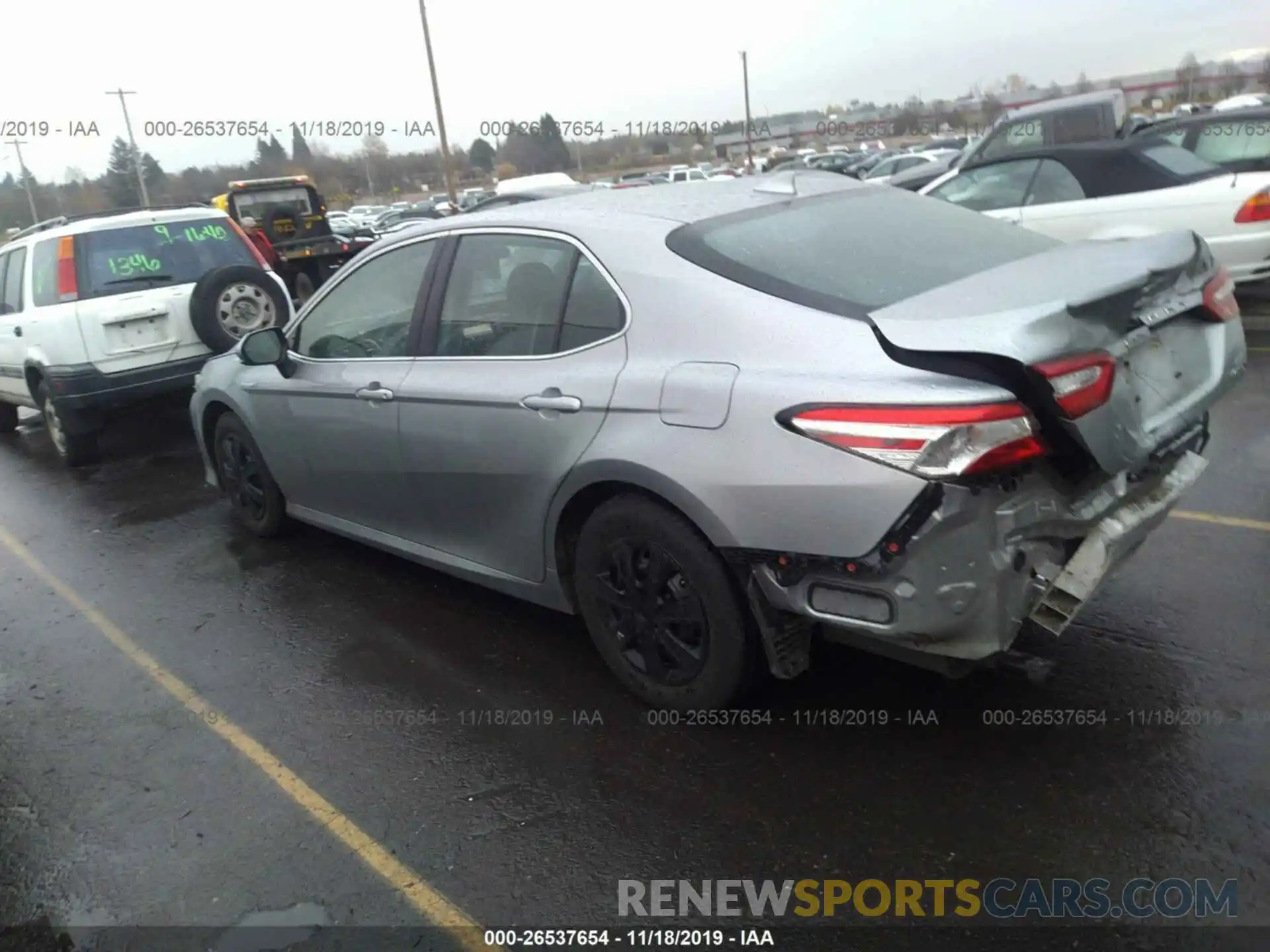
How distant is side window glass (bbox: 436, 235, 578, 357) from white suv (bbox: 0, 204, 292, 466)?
4.30 meters

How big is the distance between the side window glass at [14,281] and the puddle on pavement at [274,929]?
712 centimetres

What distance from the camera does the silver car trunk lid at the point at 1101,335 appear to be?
8.42 feet

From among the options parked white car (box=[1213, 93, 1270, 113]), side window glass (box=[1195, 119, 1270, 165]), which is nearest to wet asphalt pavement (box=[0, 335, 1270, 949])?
side window glass (box=[1195, 119, 1270, 165])

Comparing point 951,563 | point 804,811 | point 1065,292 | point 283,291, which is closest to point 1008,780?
point 804,811

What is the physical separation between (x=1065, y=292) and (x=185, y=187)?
129 ft

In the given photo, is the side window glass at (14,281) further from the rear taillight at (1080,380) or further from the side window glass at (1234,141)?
the side window glass at (1234,141)

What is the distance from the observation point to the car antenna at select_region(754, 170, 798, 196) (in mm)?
3773

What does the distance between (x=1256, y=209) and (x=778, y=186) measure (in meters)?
5.20

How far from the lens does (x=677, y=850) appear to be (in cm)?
279

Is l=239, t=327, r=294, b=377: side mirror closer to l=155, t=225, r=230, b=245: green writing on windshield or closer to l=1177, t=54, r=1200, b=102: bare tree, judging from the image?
l=155, t=225, r=230, b=245: green writing on windshield

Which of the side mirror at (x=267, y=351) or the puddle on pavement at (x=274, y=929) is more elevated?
the side mirror at (x=267, y=351)

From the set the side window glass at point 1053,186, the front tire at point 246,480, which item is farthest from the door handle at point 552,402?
the side window glass at point 1053,186

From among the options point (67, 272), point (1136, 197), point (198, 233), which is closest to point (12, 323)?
point (67, 272)

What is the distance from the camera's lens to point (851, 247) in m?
3.34
